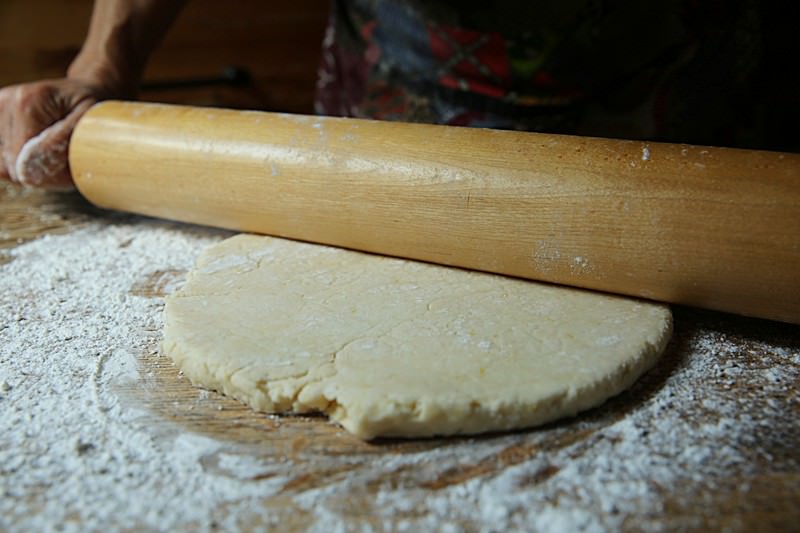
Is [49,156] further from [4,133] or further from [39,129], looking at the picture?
[4,133]

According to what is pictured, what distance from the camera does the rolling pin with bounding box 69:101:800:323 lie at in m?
1.26

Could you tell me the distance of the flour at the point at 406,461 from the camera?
96 cm

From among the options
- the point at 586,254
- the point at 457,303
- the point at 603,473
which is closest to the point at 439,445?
the point at 603,473

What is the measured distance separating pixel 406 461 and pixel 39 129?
1.59 m

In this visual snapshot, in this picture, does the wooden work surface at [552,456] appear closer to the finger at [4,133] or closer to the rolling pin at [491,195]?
the rolling pin at [491,195]

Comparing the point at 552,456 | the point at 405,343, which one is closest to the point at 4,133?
the point at 405,343

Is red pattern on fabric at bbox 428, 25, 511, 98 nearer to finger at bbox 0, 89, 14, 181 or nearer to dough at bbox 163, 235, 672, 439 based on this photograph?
dough at bbox 163, 235, 672, 439

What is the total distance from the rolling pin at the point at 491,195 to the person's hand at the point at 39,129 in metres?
0.16

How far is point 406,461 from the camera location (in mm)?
1066

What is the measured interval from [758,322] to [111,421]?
127cm

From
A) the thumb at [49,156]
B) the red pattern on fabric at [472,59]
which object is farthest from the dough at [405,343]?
the red pattern on fabric at [472,59]

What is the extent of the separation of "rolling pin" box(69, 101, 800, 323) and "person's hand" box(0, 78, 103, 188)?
6.4 inches

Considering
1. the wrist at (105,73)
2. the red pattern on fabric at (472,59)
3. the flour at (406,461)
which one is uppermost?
the red pattern on fabric at (472,59)

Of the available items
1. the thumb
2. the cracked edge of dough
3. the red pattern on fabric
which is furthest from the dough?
the red pattern on fabric
